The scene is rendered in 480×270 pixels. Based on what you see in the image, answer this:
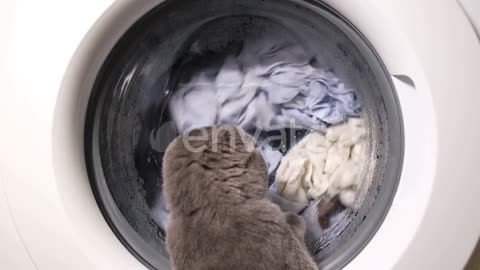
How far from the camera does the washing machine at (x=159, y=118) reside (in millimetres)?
646

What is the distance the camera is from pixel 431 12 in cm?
64

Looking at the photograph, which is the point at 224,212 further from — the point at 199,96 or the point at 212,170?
the point at 199,96

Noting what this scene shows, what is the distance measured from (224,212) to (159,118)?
0.23m

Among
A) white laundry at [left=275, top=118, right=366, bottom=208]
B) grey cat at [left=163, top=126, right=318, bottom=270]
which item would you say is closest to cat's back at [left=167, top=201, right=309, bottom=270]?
grey cat at [left=163, top=126, right=318, bottom=270]

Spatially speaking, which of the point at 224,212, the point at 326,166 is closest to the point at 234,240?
the point at 224,212

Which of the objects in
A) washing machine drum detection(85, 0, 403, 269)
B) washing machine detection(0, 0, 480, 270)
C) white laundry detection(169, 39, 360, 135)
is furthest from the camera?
white laundry detection(169, 39, 360, 135)

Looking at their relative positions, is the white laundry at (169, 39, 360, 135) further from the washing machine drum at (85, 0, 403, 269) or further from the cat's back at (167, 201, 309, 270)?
the cat's back at (167, 201, 309, 270)

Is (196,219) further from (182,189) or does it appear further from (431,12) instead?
(431,12)

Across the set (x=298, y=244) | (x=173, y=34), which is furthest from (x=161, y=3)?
(x=298, y=244)

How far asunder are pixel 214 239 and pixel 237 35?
0.32 m

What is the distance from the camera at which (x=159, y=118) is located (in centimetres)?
90

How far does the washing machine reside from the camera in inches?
25.4

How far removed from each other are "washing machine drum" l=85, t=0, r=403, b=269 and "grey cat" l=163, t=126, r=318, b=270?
0.26 ft

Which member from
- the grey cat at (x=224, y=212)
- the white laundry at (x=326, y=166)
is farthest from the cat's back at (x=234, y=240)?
the white laundry at (x=326, y=166)
